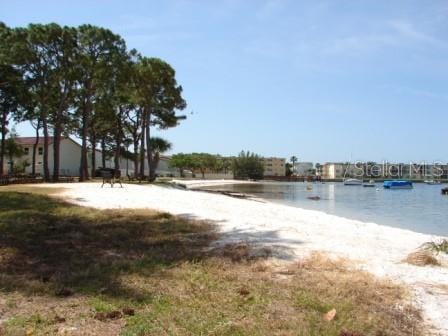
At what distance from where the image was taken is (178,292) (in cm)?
625

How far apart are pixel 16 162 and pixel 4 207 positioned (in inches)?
2344

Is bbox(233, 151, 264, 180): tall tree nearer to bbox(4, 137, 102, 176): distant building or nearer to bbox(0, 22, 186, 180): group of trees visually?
bbox(4, 137, 102, 176): distant building

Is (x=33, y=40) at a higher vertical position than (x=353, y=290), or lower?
higher

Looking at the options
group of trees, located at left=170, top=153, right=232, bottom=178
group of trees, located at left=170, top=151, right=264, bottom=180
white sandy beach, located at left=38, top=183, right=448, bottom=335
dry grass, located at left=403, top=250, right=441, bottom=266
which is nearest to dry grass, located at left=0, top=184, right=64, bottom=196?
white sandy beach, located at left=38, top=183, right=448, bottom=335

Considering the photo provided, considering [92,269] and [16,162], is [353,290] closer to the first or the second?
[92,269]

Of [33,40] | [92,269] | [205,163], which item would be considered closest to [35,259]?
[92,269]

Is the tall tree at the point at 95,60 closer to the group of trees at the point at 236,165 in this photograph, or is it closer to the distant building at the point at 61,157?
the distant building at the point at 61,157

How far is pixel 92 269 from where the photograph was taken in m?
7.56

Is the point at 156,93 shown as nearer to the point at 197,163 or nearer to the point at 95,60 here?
the point at 95,60

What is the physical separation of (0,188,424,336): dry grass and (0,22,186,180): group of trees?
31.9 m

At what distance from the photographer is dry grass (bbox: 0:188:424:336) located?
200 inches

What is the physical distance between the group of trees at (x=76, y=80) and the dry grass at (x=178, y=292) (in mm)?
31920

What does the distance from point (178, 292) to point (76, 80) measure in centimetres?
3835

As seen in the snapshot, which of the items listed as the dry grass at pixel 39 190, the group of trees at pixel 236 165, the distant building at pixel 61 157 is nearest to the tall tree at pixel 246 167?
the group of trees at pixel 236 165
